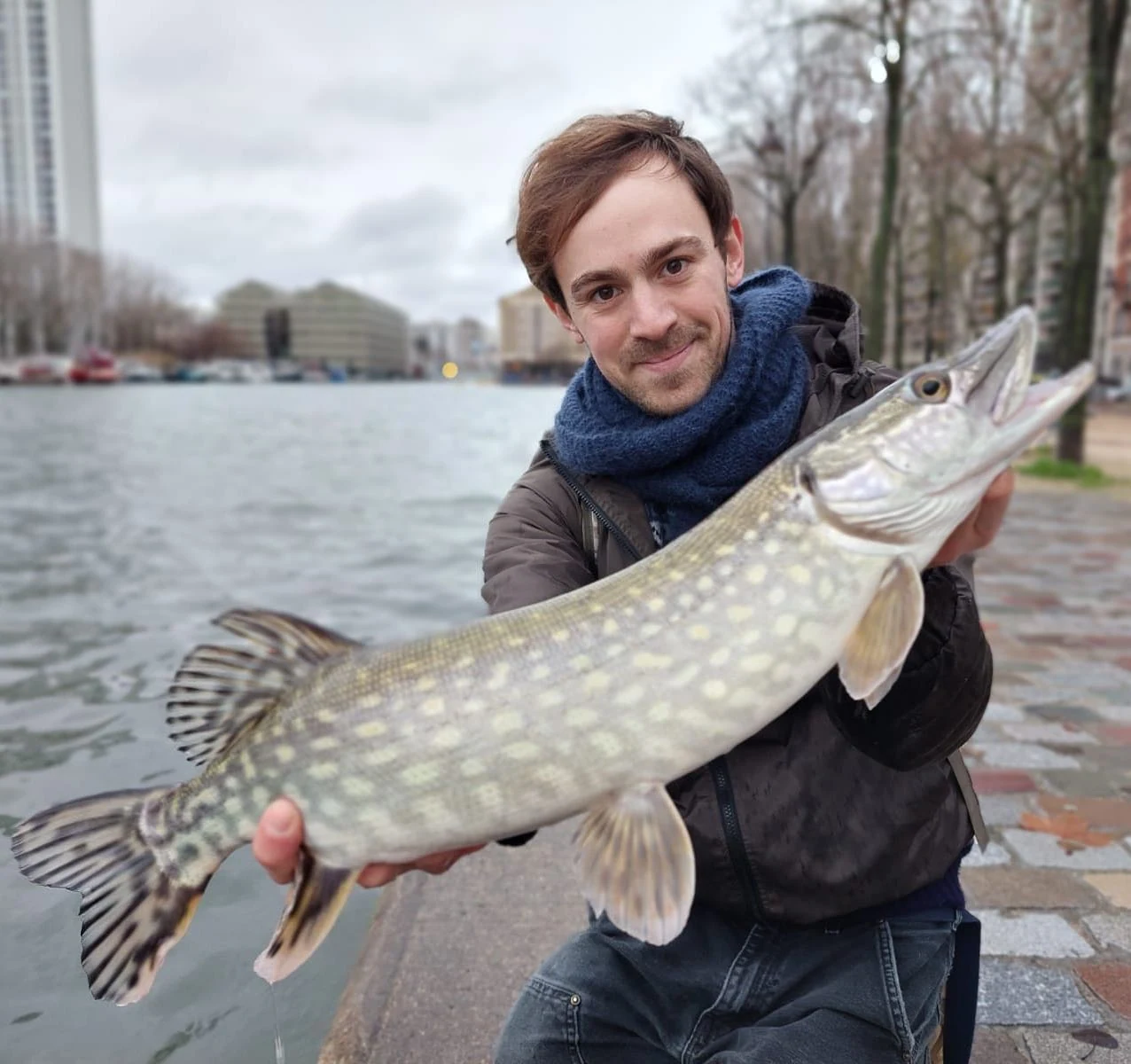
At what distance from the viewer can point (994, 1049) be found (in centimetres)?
247

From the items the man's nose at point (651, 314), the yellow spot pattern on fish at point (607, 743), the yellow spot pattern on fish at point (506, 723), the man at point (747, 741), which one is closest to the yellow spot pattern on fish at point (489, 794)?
the yellow spot pattern on fish at point (506, 723)

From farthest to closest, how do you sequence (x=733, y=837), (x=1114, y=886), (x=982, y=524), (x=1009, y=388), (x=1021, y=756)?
1. (x=1021, y=756)
2. (x=1114, y=886)
3. (x=733, y=837)
4. (x=982, y=524)
5. (x=1009, y=388)

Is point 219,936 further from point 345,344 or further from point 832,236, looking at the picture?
point 345,344

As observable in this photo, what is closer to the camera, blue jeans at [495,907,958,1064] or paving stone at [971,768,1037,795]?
blue jeans at [495,907,958,1064]

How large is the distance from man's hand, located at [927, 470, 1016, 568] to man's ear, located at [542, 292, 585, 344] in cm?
115

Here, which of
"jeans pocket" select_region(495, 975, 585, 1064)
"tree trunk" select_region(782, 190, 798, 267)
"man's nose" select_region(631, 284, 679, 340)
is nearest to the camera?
"jeans pocket" select_region(495, 975, 585, 1064)

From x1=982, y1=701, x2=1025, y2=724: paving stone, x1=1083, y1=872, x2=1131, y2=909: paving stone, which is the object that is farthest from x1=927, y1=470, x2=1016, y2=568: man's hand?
x1=982, y1=701, x2=1025, y2=724: paving stone

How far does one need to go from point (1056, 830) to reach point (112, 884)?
328cm

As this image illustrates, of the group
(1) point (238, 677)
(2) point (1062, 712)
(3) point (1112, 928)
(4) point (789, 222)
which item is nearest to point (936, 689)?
(1) point (238, 677)

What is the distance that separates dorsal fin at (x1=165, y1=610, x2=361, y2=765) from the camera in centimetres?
211

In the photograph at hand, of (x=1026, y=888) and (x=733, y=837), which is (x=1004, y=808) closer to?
(x=1026, y=888)

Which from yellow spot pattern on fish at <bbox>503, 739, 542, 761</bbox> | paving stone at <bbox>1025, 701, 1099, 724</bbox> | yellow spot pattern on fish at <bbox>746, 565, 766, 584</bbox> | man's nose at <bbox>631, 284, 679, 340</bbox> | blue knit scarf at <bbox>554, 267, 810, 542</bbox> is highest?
man's nose at <bbox>631, 284, 679, 340</bbox>

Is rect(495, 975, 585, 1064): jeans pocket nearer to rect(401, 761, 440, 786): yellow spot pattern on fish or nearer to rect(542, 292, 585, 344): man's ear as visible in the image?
rect(401, 761, 440, 786): yellow spot pattern on fish

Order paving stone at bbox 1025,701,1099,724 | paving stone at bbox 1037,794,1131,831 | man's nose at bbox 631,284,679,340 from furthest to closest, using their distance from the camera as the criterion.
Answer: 1. paving stone at bbox 1025,701,1099,724
2. paving stone at bbox 1037,794,1131,831
3. man's nose at bbox 631,284,679,340
